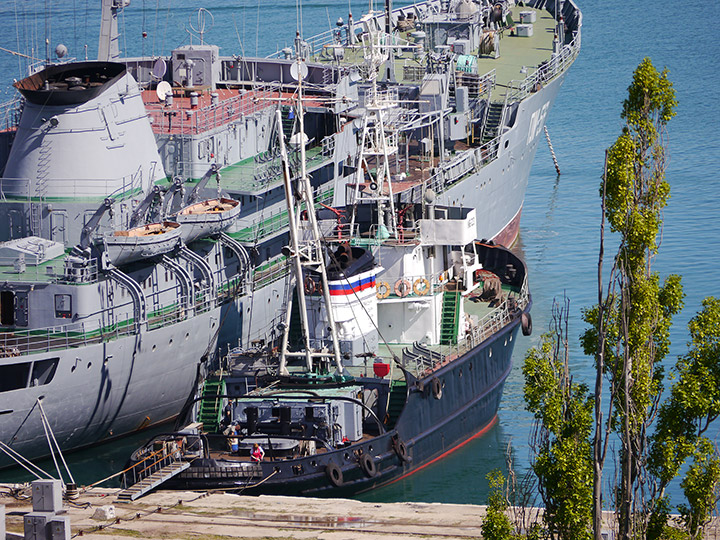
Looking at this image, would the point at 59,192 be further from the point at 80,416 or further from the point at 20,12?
the point at 20,12

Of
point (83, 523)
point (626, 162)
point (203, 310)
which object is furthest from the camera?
point (203, 310)

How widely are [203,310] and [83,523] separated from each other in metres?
11.0

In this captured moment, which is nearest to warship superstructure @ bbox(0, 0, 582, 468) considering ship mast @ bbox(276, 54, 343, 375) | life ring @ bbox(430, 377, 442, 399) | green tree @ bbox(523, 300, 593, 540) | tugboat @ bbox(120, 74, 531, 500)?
ship mast @ bbox(276, 54, 343, 375)

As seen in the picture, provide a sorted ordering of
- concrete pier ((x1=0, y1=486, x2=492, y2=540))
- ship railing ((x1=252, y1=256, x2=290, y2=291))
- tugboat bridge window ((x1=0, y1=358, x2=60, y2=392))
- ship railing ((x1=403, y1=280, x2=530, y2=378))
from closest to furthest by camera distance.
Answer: concrete pier ((x1=0, y1=486, x2=492, y2=540)) < tugboat bridge window ((x1=0, y1=358, x2=60, y2=392)) < ship railing ((x1=403, y1=280, x2=530, y2=378)) < ship railing ((x1=252, y1=256, x2=290, y2=291))

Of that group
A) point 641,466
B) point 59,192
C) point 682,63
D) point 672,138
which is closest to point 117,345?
point 59,192

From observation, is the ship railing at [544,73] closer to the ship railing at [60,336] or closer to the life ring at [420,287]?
the life ring at [420,287]

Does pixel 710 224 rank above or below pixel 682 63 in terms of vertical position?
below

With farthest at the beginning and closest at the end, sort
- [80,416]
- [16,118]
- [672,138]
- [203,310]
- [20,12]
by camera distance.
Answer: [20,12] → [672,138] → [16,118] → [203,310] → [80,416]

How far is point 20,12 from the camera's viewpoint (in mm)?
95562

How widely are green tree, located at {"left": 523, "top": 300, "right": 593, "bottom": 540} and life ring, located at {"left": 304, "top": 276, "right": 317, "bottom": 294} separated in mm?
12292

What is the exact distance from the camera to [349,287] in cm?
2958

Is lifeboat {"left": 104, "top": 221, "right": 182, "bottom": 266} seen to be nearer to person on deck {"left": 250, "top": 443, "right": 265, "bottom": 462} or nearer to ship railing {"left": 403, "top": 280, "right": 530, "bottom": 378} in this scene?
ship railing {"left": 403, "top": 280, "right": 530, "bottom": 378}

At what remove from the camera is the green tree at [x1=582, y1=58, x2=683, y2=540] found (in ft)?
56.3

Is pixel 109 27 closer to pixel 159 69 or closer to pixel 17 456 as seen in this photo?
pixel 159 69
